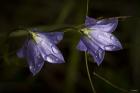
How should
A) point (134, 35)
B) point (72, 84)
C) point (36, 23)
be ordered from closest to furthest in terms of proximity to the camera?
point (72, 84), point (134, 35), point (36, 23)

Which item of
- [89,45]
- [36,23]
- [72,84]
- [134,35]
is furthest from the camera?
[36,23]

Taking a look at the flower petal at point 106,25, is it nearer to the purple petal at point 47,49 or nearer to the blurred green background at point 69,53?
the purple petal at point 47,49

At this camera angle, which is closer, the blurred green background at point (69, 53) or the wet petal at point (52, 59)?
the wet petal at point (52, 59)

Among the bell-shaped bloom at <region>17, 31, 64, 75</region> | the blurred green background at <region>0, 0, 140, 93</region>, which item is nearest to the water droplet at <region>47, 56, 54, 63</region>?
the bell-shaped bloom at <region>17, 31, 64, 75</region>

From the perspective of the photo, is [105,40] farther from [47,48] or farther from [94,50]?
[47,48]

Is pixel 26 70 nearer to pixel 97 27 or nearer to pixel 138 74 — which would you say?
pixel 138 74

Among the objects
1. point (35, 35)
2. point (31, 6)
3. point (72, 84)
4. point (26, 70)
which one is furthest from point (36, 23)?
point (35, 35)

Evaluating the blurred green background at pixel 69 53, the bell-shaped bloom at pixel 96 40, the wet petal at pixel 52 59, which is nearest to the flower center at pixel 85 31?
the bell-shaped bloom at pixel 96 40
